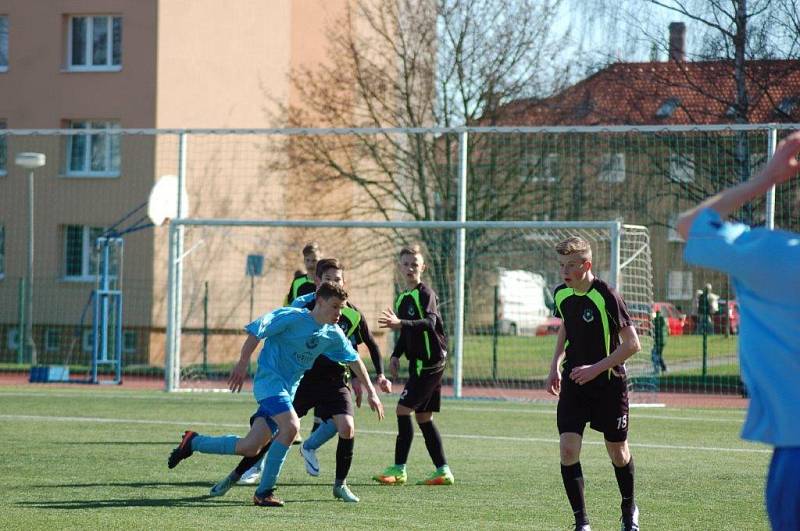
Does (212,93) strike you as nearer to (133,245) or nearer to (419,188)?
(133,245)

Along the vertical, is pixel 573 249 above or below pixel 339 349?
above

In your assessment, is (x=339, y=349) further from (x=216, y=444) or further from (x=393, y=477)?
(x=393, y=477)

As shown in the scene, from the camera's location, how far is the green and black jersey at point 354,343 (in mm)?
9695

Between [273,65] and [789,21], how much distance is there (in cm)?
1624

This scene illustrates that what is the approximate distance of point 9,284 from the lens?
29422 mm

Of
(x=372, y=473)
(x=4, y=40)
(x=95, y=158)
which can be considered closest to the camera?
(x=372, y=473)

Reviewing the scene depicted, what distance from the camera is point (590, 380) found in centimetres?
748

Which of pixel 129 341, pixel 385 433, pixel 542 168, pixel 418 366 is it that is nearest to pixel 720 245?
pixel 418 366

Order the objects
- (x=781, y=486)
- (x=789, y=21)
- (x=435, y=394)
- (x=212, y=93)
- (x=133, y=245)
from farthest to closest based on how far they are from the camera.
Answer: (x=212, y=93), (x=133, y=245), (x=789, y=21), (x=435, y=394), (x=781, y=486)

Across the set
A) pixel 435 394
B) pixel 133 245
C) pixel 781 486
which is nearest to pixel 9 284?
pixel 133 245

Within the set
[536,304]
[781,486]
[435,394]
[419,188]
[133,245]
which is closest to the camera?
[781,486]

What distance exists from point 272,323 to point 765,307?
486 cm

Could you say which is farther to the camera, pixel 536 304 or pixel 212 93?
pixel 212 93

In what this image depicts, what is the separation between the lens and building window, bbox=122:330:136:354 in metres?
29.4
